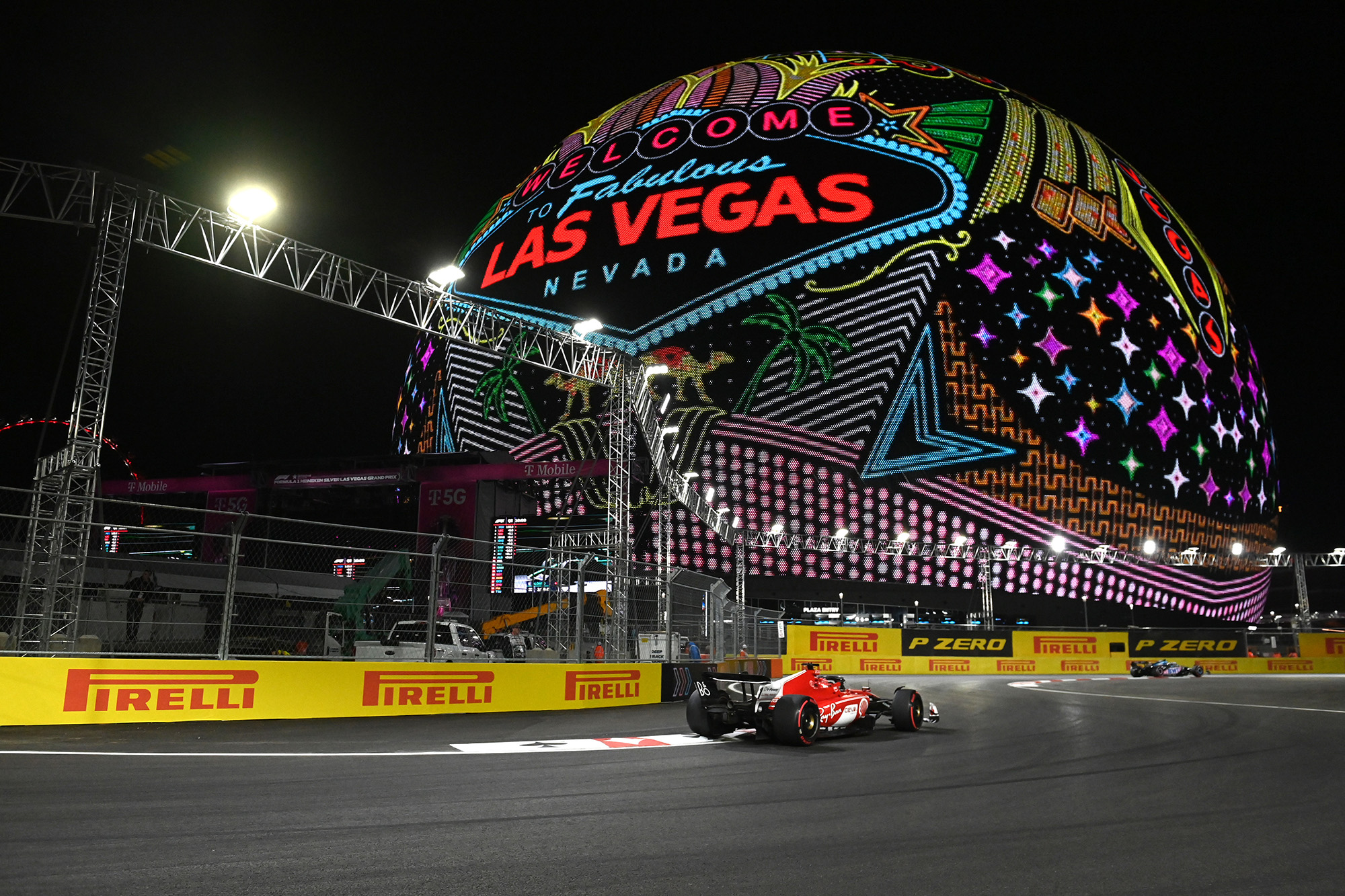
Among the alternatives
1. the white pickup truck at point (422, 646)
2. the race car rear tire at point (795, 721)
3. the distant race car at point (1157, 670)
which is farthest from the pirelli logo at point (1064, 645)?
the race car rear tire at point (795, 721)

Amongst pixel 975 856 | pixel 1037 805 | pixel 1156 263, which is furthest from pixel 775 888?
pixel 1156 263

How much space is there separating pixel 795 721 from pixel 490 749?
335 centimetres

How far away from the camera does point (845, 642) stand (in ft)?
122

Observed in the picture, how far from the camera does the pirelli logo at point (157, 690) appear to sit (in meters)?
9.66

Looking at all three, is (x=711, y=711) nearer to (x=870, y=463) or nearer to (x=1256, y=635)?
(x=1256, y=635)

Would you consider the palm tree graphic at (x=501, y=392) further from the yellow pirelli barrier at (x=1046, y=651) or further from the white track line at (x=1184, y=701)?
Answer: the white track line at (x=1184, y=701)

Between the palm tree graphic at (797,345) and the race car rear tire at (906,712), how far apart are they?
41.5 m

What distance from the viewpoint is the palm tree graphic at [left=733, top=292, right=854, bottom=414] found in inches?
2100

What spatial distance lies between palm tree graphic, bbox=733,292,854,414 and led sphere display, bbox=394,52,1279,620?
0.16 metres

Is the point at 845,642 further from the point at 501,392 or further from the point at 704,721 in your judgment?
the point at 501,392

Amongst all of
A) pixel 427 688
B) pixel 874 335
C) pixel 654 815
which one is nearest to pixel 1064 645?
pixel 874 335

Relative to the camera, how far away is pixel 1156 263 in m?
62.1

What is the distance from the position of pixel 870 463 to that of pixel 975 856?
4858 centimetres

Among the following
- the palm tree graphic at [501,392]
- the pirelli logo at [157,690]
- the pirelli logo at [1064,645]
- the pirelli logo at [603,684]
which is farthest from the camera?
the palm tree graphic at [501,392]
